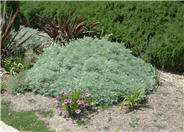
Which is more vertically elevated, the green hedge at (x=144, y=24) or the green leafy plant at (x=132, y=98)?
the green hedge at (x=144, y=24)

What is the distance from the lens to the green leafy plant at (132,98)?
16.4ft

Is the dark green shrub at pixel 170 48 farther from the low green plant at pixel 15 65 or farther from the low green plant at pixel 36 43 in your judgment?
Result: the low green plant at pixel 15 65

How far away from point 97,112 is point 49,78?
132 cm

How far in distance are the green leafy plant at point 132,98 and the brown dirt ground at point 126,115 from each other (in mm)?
134

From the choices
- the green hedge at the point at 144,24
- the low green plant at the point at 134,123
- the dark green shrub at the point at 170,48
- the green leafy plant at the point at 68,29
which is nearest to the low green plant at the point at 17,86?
the green leafy plant at the point at 68,29

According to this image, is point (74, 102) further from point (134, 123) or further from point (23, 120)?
point (134, 123)

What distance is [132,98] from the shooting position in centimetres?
500

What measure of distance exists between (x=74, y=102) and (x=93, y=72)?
981 millimetres

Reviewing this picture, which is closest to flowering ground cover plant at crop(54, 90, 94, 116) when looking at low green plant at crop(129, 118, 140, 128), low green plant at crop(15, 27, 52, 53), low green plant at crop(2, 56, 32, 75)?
low green plant at crop(129, 118, 140, 128)

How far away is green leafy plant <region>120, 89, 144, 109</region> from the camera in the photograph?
500 centimetres

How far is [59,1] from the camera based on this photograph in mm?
9969

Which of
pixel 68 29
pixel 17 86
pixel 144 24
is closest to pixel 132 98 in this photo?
pixel 17 86

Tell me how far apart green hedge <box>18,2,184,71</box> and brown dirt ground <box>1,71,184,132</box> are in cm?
128

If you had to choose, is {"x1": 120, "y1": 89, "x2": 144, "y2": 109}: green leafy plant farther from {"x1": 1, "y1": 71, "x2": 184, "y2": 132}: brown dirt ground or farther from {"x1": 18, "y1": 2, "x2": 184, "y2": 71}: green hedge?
{"x1": 18, "y1": 2, "x2": 184, "y2": 71}: green hedge
